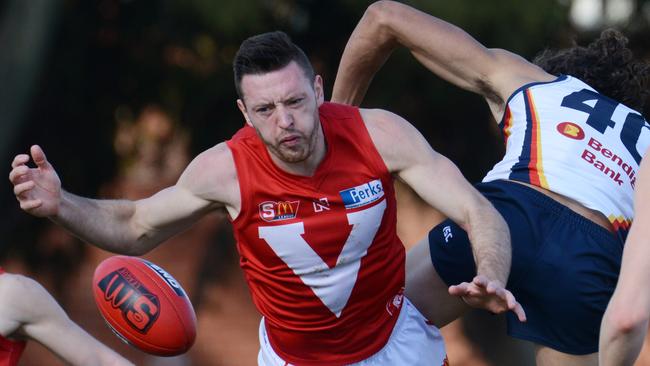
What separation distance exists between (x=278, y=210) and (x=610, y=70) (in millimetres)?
1730

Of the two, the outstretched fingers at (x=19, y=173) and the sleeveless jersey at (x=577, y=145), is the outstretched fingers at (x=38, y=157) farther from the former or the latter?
the sleeveless jersey at (x=577, y=145)

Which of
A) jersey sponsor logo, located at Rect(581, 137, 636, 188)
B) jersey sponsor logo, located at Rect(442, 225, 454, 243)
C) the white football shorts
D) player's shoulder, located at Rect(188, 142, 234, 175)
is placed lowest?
the white football shorts

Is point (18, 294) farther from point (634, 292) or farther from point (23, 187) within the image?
point (634, 292)

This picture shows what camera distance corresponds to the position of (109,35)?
13648 millimetres

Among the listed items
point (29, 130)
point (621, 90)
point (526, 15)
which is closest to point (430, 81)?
point (526, 15)

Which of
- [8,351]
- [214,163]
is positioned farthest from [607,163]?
[8,351]

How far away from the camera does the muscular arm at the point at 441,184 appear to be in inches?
181

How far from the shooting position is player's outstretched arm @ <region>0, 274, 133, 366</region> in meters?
4.98

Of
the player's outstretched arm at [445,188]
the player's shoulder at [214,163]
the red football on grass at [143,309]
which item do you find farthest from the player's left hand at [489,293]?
the red football on grass at [143,309]

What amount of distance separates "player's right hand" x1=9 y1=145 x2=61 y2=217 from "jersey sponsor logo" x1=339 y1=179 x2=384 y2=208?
1081 millimetres

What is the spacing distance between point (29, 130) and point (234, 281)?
305cm

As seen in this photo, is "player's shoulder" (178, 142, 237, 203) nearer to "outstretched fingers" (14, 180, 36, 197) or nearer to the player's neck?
the player's neck

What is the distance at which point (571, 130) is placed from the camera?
523 centimetres

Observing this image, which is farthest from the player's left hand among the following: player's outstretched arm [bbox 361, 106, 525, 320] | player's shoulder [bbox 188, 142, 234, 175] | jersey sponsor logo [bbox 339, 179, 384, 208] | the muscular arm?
player's shoulder [bbox 188, 142, 234, 175]
